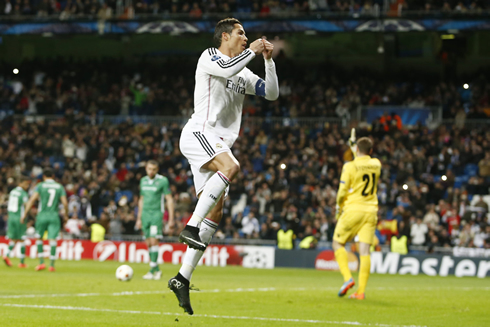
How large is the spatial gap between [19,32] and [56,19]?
1.78m

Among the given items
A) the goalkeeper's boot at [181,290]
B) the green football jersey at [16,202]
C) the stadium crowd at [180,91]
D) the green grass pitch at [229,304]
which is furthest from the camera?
the stadium crowd at [180,91]

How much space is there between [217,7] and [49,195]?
48.0 ft

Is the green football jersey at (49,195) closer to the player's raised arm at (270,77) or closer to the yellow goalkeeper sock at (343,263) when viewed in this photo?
the yellow goalkeeper sock at (343,263)

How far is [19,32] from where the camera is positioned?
3139cm

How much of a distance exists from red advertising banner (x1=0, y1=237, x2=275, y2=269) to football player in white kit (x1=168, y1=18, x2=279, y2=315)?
15.4 meters

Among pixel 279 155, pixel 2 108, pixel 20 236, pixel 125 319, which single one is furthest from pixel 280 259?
pixel 2 108

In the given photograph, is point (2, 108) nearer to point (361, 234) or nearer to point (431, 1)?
point (431, 1)

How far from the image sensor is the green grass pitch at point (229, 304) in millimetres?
8648

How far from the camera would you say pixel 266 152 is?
27906 mm

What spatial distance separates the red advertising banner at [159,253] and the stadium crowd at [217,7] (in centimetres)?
1007

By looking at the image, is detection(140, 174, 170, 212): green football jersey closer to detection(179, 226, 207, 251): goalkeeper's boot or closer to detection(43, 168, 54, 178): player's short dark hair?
detection(43, 168, 54, 178): player's short dark hair

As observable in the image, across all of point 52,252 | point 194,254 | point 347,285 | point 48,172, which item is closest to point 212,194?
point 194,254

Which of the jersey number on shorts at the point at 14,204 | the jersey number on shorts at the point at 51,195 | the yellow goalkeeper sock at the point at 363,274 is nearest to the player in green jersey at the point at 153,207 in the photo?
the jersey number on shorts at the point at 51,195

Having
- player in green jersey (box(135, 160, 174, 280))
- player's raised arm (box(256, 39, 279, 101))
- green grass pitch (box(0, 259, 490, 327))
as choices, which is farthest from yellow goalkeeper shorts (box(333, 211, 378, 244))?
player's raised arm (box(256, 39, 279, 101))
